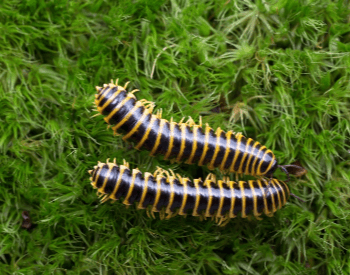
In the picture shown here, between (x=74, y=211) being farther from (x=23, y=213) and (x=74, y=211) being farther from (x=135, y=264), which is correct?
(x=135, y=264)

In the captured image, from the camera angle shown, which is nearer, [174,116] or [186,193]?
[186,193]

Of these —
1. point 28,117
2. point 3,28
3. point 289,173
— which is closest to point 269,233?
point 289,173

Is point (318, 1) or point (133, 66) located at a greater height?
point (318, 1)

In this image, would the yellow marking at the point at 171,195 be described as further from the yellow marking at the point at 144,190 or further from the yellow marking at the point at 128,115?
the yellow marking at the point at 128,115

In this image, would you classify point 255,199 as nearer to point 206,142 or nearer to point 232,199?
point 232,199

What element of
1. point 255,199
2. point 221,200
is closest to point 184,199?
point 221,200

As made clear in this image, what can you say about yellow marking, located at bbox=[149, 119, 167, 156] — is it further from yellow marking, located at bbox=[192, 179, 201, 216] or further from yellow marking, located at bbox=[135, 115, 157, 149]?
yellow marking, located at bbox=[192, 179, 201, 216]

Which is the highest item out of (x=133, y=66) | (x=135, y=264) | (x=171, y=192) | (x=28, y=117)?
(x=133, y=66)
